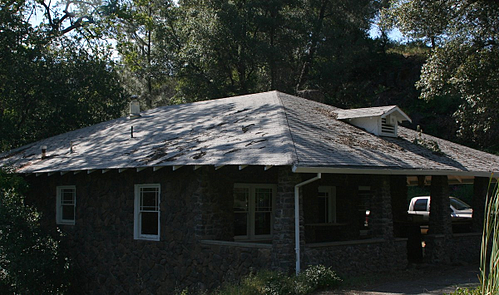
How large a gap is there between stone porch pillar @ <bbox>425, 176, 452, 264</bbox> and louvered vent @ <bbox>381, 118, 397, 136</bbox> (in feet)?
5.91

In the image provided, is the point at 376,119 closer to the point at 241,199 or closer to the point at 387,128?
the point at 387,128

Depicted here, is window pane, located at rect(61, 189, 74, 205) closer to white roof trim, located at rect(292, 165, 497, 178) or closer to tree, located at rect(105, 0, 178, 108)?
white roof trim, located at rect(292, 165, 497, 178)

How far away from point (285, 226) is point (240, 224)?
339 centimetres

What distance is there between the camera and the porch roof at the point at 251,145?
11.6m

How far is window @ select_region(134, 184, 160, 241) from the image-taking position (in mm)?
13938

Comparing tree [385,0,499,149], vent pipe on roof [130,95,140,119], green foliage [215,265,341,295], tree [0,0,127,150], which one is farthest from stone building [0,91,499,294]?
tree [0,0,127,150]

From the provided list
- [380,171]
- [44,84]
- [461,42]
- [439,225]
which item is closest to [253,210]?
[380,171]

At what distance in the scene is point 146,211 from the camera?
14.0 metres

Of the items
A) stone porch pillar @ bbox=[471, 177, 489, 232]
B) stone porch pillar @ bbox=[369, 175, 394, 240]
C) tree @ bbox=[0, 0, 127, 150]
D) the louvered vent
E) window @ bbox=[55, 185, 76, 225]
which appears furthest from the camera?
tree @ bbox=[0, 0, 127, 150]

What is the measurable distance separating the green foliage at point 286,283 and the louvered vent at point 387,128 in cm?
626

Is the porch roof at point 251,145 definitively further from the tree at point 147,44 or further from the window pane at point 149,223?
the tree at point 147,44

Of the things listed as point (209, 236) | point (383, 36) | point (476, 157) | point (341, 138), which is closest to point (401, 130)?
point (476, 157)

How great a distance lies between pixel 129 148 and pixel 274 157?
574 centimetres

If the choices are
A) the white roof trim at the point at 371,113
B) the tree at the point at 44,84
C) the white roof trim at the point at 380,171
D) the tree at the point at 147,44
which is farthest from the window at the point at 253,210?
the tree at the point at 147,44
